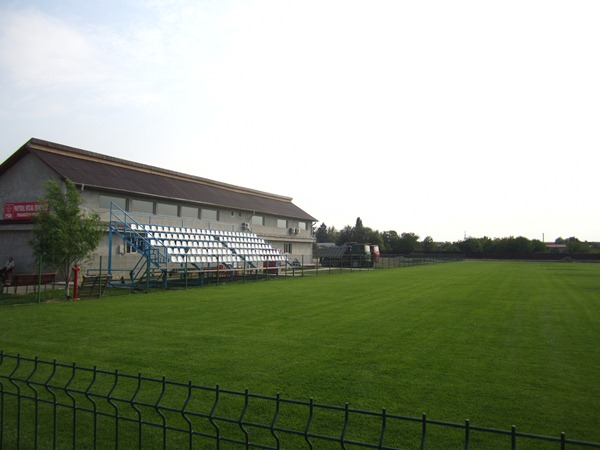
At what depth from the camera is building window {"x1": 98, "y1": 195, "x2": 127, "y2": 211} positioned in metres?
26.8

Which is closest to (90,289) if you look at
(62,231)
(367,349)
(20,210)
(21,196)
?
(62,231)

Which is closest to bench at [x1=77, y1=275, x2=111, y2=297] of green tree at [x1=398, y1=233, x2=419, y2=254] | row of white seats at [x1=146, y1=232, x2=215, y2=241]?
row of white seats at [x1=146, y1=232, x2=215, y2=241]

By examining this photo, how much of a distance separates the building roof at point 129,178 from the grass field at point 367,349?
12232mm

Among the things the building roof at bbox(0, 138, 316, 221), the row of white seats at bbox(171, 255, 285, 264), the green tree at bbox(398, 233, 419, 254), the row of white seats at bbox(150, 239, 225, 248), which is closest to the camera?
the row of white seats at bbox(171, 255, 285, 264)

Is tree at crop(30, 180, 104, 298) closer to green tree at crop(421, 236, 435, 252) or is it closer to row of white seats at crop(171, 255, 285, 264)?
row of white seats at crop(171, 255, 285, 264)

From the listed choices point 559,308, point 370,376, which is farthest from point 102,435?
point 559,308

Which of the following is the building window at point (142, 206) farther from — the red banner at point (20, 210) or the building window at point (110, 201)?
the red banner at point (20, 210)

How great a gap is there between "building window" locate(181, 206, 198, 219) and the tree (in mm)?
13935

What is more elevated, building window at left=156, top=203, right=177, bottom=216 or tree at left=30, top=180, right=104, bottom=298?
building window at left=156, top=203, right=177, bottom=216

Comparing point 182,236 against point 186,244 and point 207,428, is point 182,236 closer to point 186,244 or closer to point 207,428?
point 186,244

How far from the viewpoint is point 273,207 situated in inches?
1882

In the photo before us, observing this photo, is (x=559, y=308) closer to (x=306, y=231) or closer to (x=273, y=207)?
(x=273, y=207)

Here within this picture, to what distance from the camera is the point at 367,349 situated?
9.16 meters

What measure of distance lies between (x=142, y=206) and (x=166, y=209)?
220 cm
